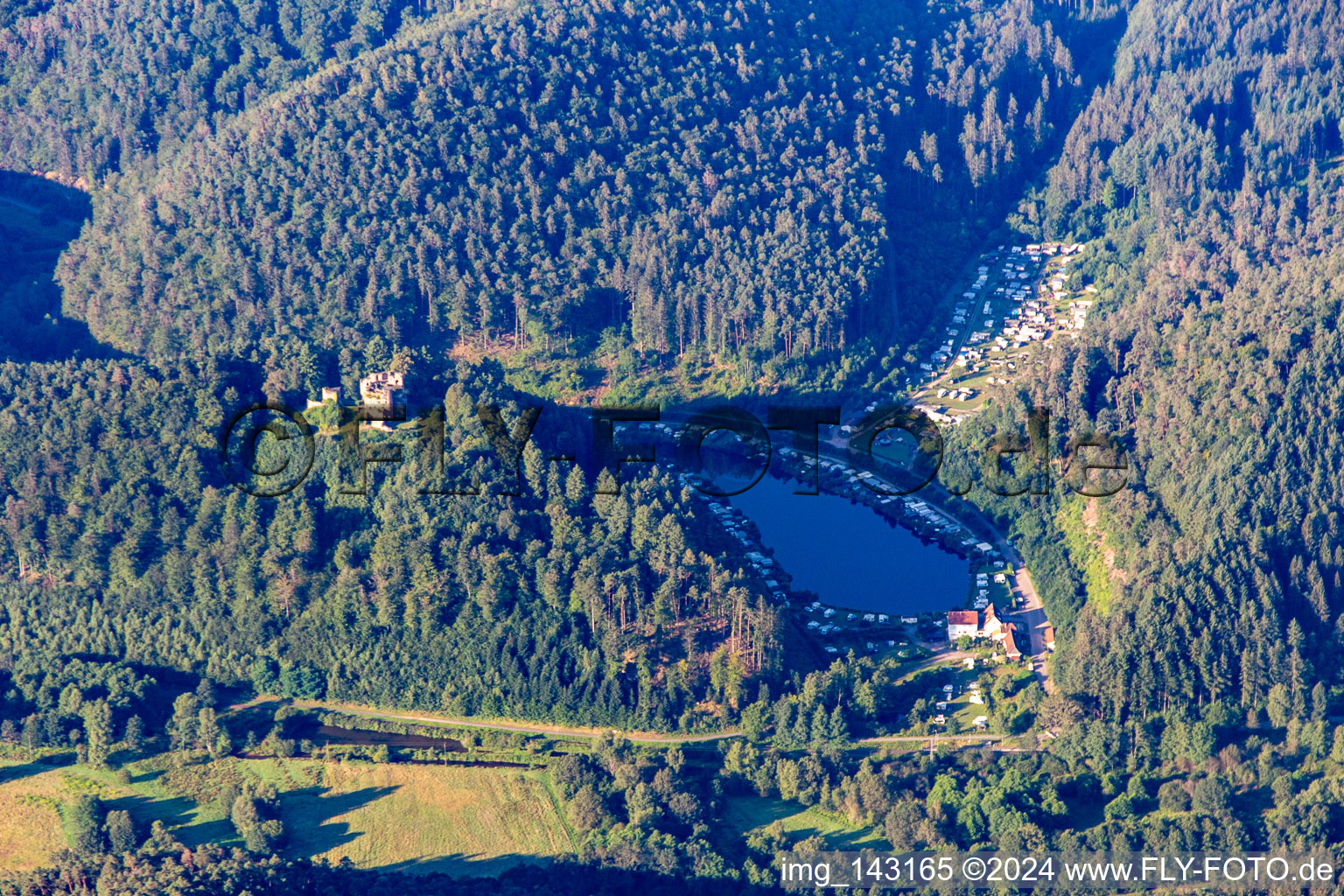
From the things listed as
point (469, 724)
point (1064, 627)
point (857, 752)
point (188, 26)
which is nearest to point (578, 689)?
point (469, 724)

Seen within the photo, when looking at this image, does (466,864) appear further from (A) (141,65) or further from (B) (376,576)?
(A) (141,65)

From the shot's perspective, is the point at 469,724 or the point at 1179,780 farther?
the point at 469,724

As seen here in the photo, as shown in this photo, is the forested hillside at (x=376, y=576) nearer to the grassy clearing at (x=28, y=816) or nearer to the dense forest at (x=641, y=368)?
the dense forest at (x=641, y=368)

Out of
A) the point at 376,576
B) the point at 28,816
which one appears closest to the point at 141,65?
the point at 376,576

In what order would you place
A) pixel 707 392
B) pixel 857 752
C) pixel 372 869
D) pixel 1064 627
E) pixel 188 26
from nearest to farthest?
pixel 372 869 → pixel 857 752 → pixel 1064 627 → pixel 707 392 → pixel 188 26

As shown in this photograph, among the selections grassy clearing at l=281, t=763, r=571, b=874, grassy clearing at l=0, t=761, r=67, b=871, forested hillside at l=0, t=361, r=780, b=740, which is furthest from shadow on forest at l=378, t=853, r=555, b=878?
grassy clearing at l=0, t=761, r=67, b=871

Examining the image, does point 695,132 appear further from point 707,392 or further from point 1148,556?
point 1148,556

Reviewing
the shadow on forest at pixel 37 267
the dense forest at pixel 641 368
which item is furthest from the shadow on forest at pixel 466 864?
the shadow on forest at pixel 37 267
